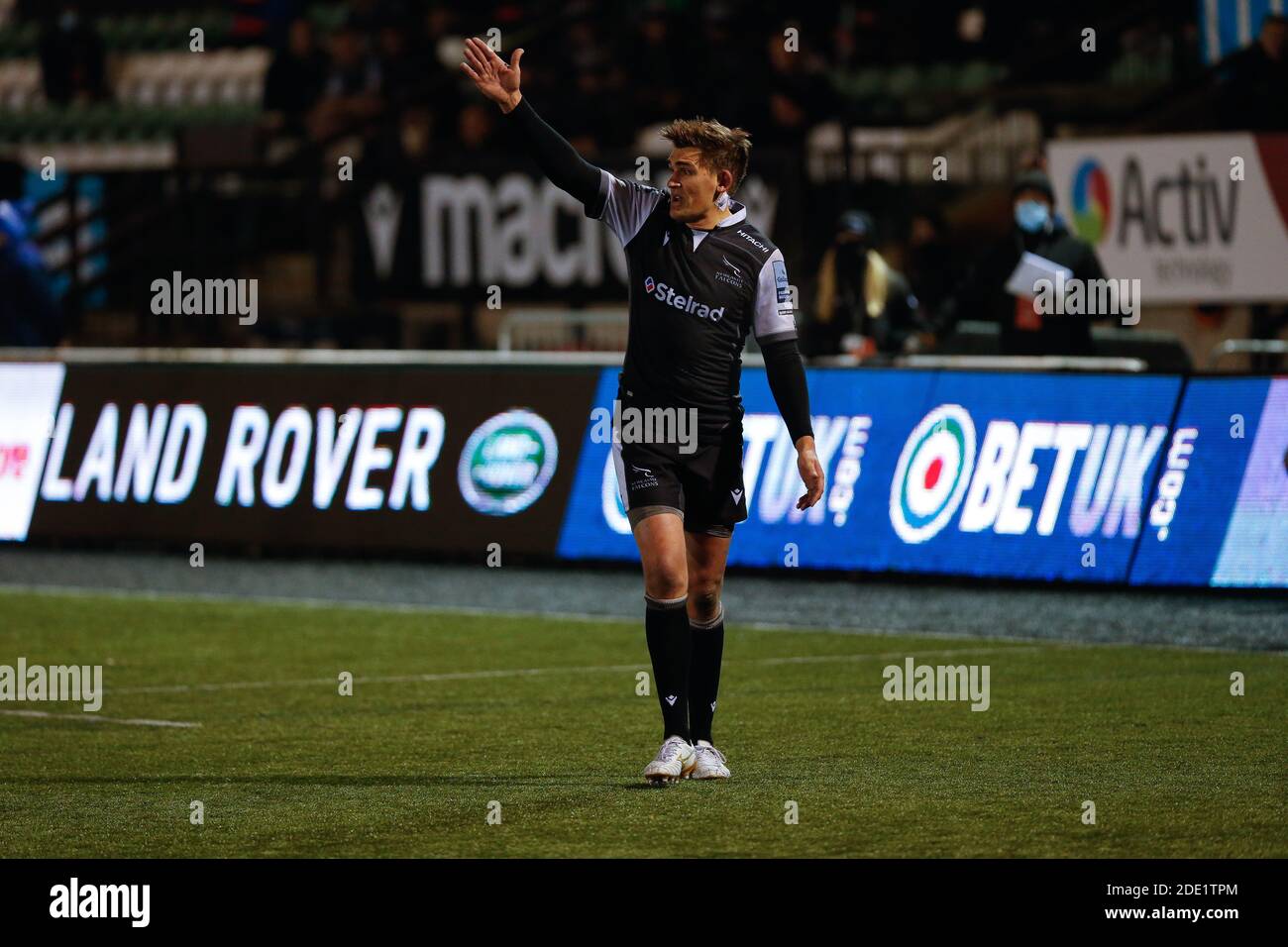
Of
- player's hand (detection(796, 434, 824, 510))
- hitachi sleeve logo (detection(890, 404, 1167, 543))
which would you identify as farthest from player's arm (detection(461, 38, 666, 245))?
hitachi sleeve logo (detection(890, 404, 1167, 543))

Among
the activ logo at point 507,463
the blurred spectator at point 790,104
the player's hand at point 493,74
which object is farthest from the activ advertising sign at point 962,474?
the player's hand at point 493,74

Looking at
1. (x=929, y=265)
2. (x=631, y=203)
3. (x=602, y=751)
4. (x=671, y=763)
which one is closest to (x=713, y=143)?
(x=631, y=203)

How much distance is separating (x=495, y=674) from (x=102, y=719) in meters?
2.20

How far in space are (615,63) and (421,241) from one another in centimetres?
328

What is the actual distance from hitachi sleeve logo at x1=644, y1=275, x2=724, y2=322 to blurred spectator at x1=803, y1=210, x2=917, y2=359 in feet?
29.8

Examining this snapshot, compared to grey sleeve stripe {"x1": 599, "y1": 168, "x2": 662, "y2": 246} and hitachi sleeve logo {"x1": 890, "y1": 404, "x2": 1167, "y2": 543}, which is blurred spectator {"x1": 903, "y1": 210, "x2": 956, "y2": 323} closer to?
hitachi sleeve logo {"x1": 890, "y1": 404, "x2": 1167, "y2": 543}

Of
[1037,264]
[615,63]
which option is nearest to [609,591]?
[1037,264]

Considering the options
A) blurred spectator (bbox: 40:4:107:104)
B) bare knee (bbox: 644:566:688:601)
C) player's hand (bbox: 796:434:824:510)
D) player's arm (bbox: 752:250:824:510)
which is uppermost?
blurred spectator (bbox: 40:4:107:104)

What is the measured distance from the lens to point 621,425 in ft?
29.8

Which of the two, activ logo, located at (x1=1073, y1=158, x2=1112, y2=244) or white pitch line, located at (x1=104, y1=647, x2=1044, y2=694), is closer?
white pitch line, located at (x1=104, y1=647, x2=1044, y2=694)

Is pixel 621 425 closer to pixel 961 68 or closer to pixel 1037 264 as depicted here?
pixel 1037 264

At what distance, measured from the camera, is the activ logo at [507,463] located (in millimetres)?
17578

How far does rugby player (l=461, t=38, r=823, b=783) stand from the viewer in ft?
29.5

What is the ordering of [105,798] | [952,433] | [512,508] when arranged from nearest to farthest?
[105,798], [952,433], [512,508]
